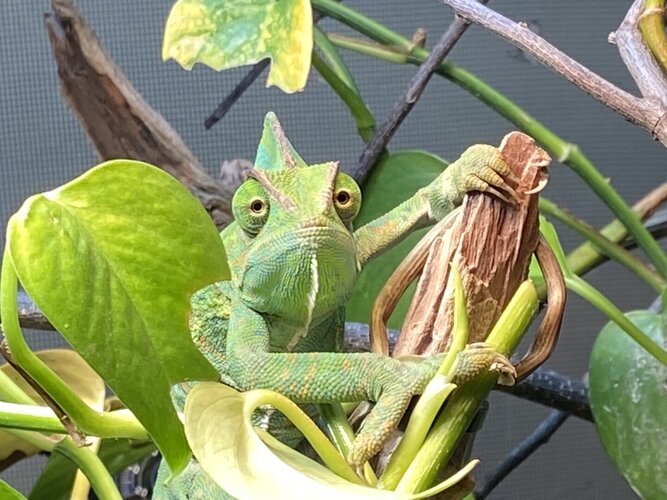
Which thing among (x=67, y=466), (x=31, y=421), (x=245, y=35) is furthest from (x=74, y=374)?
(x=245, y=35)

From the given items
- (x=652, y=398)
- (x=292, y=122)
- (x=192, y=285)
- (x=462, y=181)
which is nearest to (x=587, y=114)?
(x=292, y=122)

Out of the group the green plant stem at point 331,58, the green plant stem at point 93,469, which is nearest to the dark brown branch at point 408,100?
the green plant stem at point 331,58

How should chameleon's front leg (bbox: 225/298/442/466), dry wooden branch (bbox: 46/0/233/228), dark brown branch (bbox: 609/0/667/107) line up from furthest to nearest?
1. dry wooden branch (bbox: 46/0/233/228)
2. dark brown branch (bbox: 609/0/667/107)
3. chameleon's front leg (bbox: 225/298/442/466)

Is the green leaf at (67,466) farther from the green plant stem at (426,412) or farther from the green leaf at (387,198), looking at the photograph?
the green plant stem at (426,412)

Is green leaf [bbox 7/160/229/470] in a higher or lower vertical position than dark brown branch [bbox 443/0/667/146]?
lower

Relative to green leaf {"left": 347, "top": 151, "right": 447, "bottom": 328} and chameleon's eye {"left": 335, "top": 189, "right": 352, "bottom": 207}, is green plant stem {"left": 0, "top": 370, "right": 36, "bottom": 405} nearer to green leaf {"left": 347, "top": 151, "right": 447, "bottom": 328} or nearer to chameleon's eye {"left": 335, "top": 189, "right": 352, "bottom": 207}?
chameleon's eye {"left": 335, "top": 189, "right": 352, "bottom": 207}

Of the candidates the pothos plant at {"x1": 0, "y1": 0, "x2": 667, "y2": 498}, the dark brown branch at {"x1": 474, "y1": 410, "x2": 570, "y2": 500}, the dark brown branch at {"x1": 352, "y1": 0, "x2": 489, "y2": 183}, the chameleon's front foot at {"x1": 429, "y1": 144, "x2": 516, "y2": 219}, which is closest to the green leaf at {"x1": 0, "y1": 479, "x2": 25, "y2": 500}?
the pothos plant at {"x1": 0, "y1": 0, "x2": 667, "y2": 498}

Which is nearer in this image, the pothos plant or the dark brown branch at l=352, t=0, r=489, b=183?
the pothos plant
